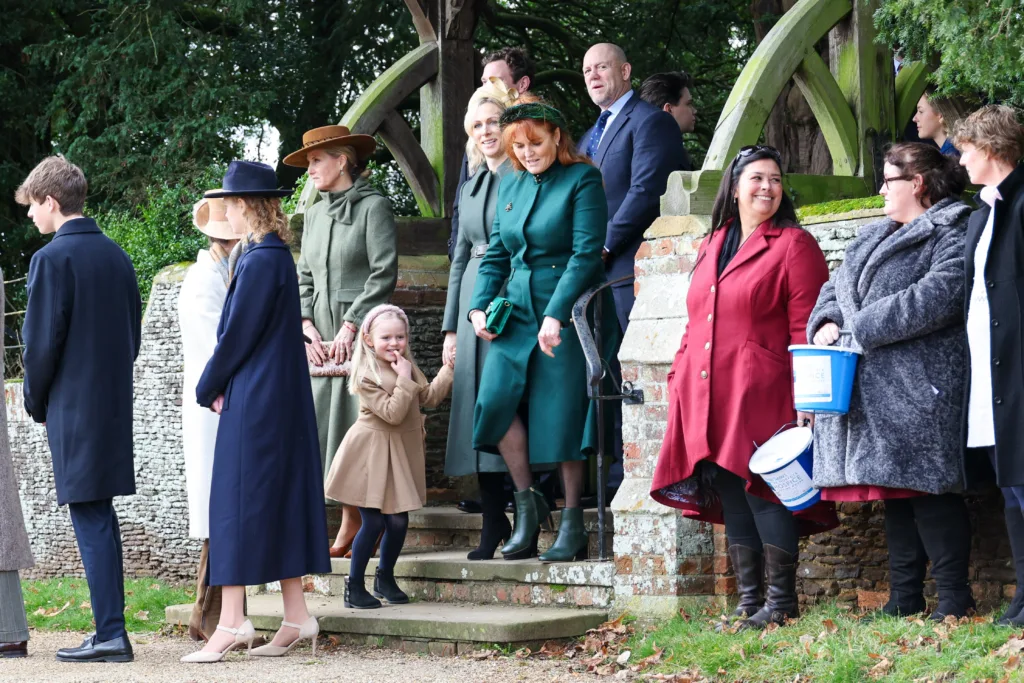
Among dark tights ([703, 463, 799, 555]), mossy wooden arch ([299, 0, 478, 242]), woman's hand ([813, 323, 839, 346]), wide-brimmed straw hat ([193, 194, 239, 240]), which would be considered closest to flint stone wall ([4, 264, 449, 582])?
mossy wooden arch ([299, 0, 478, 242])

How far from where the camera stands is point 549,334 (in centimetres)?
631

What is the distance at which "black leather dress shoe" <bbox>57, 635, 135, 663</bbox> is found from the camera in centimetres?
595

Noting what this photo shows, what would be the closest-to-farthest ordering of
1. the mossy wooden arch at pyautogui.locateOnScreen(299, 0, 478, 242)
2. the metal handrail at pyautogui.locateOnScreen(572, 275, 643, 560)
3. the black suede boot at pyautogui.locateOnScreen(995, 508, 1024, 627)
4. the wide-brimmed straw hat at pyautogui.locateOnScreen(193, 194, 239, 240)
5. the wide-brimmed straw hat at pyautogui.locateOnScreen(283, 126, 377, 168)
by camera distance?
the black suede boot at pyautogui.locateOnScreen(995, 508, 1024, 627), the metal handrail at pyautogui.locateOnScreen(572, 275, 643, 560), the wide-brimmed straw hat at pyautogui.locateOnScreen(193, 194, 239, 240), the wide-brimmed straw hat at pyautogui.locateOnScreen(283, 126, 377, 168), the mossy wooden arch at pyautogui.locateOnScreen(299, 0, 478, 242)

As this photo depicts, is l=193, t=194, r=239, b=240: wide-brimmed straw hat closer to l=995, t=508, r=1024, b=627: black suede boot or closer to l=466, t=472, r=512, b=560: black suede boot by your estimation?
l=466, t=472, r=512, b=560: black suede boot

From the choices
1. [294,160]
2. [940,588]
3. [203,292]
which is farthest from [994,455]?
[294,160]

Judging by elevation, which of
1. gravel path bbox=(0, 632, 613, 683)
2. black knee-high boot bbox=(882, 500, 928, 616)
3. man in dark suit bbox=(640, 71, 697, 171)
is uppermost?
man in dark suit bbox=(640, 71, 697, 171)

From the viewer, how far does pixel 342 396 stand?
24.7 feet

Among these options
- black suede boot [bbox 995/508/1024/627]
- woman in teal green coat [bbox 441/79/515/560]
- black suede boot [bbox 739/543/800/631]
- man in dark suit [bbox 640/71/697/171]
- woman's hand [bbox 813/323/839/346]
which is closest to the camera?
Answer: black suede boot [bbox 995/508/1024/627]

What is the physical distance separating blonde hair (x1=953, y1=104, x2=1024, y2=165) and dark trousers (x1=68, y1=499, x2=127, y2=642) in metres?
3.51

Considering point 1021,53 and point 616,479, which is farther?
point 616,479

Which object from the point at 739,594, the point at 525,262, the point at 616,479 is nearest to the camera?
the point at 739,594

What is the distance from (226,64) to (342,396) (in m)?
Result: 6.32

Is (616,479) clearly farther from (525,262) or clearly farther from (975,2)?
(975,2)

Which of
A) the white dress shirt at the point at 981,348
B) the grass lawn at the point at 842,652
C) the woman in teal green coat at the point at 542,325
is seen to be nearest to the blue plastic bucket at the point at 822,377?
the white dress shirt at the point at 981,348
